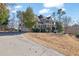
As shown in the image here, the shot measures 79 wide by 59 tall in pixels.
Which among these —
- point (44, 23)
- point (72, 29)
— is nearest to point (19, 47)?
point (44, 23)

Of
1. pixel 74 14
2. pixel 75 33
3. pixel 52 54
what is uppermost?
pixel 74 14

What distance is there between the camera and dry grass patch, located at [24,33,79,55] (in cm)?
338

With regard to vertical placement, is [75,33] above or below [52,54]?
above

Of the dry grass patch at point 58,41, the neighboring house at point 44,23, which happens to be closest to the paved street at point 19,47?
the dry grass patch at point 58,41

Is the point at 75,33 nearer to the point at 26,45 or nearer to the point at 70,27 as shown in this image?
the point at 70,27

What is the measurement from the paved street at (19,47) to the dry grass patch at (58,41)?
0.06m

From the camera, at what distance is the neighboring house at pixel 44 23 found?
11.3 ft

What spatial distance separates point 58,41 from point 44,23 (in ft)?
0.91

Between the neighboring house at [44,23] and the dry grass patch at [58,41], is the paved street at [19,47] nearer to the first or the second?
the dry grass patch at [58,41]

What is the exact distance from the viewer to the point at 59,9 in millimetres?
3428

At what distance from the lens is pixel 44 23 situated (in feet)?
11.4

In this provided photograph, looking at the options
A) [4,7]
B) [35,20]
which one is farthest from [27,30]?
[4,7]

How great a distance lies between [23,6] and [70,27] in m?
0.62

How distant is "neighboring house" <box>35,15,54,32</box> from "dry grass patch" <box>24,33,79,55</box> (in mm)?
74
